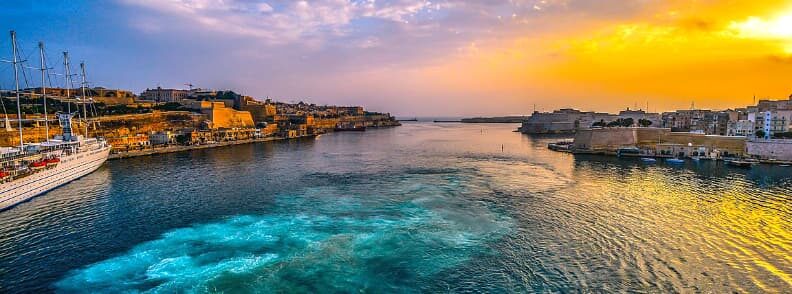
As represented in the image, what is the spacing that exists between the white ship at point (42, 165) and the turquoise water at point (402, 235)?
2.21 feet

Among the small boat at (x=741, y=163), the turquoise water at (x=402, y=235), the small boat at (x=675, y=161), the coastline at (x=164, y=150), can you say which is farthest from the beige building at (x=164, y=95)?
the small boat at (x=741, y=163)

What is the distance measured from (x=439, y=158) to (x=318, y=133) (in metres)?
46.7

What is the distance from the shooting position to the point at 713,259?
10.4m

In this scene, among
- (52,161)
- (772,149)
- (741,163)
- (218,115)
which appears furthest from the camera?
(218,115)

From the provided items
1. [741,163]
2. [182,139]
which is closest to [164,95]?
[182,139]

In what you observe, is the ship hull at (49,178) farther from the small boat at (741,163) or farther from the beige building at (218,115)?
the small boat at (741,163)

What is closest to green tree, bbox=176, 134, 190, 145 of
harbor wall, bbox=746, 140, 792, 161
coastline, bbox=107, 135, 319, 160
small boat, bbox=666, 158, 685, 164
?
coastline, bbox=107, 135, 319, 160

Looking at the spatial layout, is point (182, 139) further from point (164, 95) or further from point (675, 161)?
point (164, 95)

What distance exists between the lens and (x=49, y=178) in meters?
18.9

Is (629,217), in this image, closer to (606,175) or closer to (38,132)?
(606,175)

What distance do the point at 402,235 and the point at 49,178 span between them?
1850 cm

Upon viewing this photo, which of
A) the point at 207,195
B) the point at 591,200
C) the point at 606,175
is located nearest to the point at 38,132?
the point at 207,195

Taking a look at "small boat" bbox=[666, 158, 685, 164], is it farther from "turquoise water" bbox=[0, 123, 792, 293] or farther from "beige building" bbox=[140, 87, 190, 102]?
"beige building" bbox=[140, 87, 190, 102]

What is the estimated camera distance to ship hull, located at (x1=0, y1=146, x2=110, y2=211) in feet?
50.9
